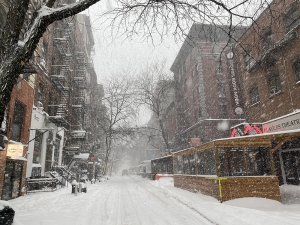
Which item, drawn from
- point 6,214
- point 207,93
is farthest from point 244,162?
point 207,93

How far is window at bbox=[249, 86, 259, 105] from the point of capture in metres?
22.6

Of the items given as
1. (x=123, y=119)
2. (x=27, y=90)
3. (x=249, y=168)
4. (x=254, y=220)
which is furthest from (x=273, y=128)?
(x=123, y=119)

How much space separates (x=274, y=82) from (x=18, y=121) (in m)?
16.5

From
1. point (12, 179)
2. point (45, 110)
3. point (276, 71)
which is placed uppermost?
point (276, 71)

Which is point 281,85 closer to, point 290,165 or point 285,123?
point 285,123

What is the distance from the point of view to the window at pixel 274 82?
1963 cm

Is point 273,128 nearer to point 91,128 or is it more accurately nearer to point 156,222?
point 156,222

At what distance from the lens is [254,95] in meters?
23.2

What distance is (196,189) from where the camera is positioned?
16984mm

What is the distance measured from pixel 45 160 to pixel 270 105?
56.2 ft

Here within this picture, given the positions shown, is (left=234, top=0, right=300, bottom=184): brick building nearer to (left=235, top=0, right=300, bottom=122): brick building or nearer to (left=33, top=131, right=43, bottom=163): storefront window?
(left=235, top=0, right=300, bottom=122): brick building

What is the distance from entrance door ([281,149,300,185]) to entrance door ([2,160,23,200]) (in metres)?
16.1

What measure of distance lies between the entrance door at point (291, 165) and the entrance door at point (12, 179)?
52.8 ft

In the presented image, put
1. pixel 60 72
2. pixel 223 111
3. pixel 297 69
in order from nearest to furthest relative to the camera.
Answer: pixel 297 69 → pixel 60 72 → pixel 223 111
